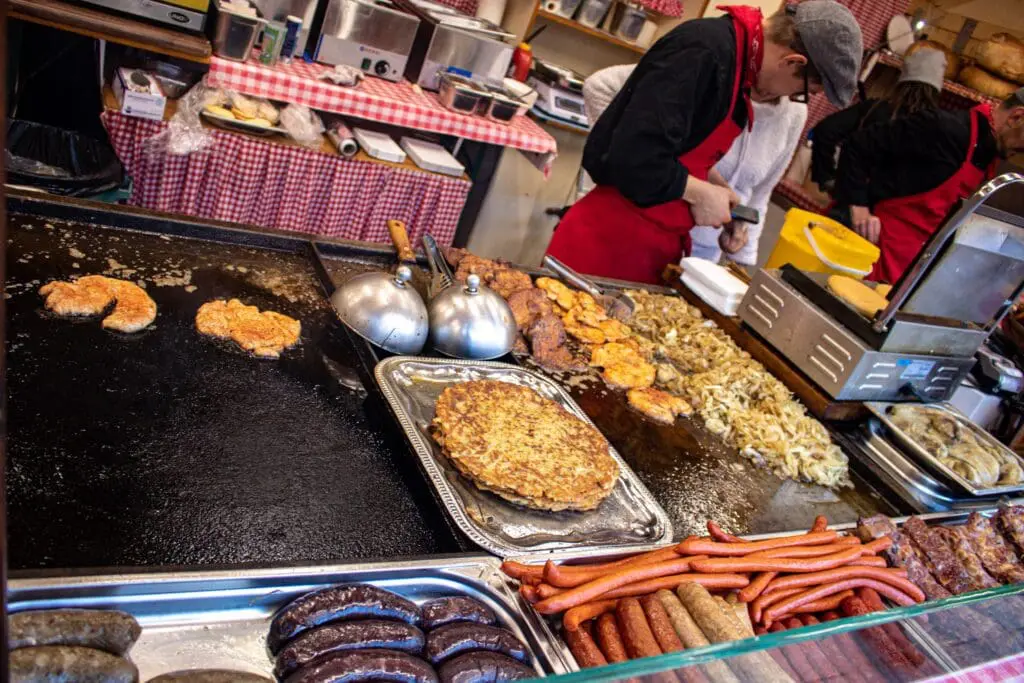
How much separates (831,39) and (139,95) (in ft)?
12.4

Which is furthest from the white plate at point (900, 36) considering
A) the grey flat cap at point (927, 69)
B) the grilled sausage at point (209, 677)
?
the grilled sausage at point (209, 677)

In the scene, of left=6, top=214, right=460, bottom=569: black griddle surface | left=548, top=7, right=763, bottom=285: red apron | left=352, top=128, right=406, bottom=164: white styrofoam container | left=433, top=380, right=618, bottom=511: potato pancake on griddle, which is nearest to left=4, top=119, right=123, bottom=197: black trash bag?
left=6, top=214, right=460, bottom=569: black griddle surface

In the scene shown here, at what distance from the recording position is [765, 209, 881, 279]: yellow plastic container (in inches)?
148

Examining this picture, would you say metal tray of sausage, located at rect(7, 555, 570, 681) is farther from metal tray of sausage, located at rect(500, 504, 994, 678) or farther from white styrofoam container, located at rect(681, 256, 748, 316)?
white styrofoam container, located at rect(681, 256, 748, 316)

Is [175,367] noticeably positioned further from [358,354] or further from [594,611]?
[594,611]

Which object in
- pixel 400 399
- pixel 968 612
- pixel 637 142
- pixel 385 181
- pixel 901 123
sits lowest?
pixel 385 181

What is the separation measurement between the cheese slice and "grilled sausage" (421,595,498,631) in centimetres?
221

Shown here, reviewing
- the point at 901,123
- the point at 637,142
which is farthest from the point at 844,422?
the point at 901,123

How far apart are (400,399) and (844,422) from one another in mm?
1997

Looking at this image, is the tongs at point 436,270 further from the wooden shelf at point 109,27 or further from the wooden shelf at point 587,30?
the wooden shelf at point 587,30

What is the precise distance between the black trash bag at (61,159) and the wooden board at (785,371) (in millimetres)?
3177

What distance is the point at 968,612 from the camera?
1.49 m

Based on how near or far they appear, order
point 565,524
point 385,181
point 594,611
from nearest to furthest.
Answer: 1. point 594,611
2. point 565,524
3. point 385,181

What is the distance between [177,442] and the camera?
5.96 feet
